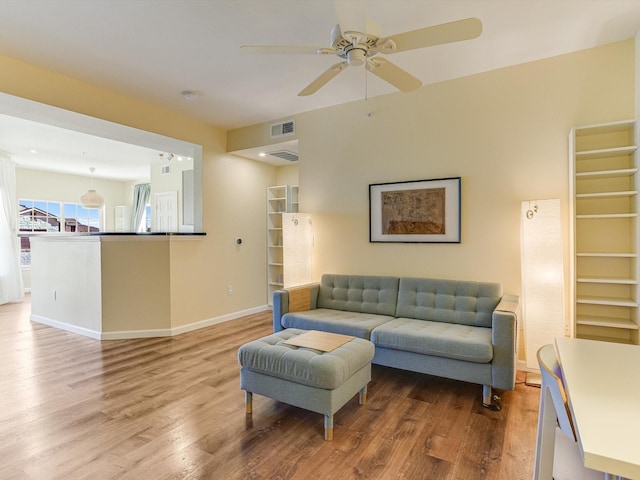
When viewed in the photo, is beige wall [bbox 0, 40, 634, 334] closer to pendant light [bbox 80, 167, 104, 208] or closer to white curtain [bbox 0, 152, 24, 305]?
pendant light [bbox 80, 167, 104, 208]

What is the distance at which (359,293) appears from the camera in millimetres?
3820

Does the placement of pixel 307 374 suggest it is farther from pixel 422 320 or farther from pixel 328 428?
pixel 422 320

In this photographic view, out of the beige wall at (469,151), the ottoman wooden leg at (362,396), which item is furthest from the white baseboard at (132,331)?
the ottoman wooden leg at (362,396)

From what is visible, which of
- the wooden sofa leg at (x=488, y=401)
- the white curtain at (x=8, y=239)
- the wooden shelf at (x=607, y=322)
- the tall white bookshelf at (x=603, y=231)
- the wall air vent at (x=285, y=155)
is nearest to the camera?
the wooden sofa leg at (x=488, y=401)

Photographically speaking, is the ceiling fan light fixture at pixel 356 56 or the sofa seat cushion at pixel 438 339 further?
the sofa seat cushion at pixel 438 339

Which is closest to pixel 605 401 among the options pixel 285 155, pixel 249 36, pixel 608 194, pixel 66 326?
pixel 608 194

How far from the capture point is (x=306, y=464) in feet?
6.31

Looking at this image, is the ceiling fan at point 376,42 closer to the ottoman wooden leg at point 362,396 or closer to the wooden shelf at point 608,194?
the wooden shelf at point 608,194

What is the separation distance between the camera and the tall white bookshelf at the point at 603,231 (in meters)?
2.82

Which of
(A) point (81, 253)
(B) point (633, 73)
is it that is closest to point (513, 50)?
(B) point (633, 73)

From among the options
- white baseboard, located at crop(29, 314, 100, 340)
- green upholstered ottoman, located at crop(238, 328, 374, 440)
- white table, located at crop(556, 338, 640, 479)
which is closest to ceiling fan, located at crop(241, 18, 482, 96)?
white table, located at crop(556, 338, 640, 479)

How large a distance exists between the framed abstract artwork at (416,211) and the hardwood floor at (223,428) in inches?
55.7

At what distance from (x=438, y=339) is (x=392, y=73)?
1984mm

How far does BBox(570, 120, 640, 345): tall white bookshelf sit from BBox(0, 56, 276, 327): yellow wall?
419 cm
